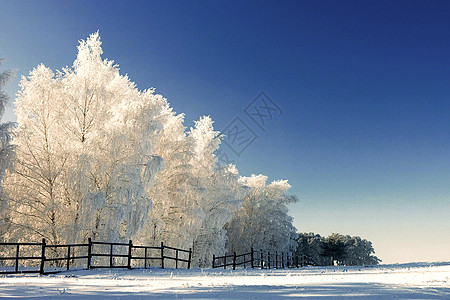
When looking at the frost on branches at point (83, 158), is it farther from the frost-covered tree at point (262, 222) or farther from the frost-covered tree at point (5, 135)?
the frost-covered tree at point (262, 222)

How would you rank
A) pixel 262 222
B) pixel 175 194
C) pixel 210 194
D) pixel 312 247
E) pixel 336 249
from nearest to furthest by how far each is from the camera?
pixel 175 194 < pixel 210 194 < pixel 262 222 < pixel 336 249 < pixel 312 247

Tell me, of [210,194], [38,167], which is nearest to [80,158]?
[38,167]

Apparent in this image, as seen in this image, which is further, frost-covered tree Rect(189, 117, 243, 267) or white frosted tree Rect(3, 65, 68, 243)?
frost-covered tree Rect(189, 117, 243, 267)

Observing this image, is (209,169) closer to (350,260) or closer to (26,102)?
(26,102)

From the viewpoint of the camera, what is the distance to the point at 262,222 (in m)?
47.5

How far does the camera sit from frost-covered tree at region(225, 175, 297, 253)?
4653 centimetres

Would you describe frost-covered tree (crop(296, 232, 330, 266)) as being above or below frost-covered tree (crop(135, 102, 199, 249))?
below

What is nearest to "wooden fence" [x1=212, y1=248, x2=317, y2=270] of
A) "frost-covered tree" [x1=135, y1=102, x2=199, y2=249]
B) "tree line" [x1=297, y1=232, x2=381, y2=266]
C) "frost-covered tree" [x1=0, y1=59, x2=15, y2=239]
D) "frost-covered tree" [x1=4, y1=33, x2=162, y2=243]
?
"frost-covered tree" [x1=135, y1=102, x2=199, y2=249]

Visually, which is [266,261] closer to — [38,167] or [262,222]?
[262,222]

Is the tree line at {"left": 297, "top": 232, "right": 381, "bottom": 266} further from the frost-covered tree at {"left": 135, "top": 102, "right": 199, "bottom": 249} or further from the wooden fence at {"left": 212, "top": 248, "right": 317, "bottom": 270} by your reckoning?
the frost-covered tree at {"left": 135, "top": 102, "right": 199, "bottom": 249}

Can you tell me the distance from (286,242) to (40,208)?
3315 cm

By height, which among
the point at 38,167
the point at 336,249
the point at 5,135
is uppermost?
the point at 5,135

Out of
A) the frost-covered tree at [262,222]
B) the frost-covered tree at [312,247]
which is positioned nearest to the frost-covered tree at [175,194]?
the frost-covered tree at [262,222]

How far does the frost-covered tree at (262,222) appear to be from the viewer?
4653 cm
